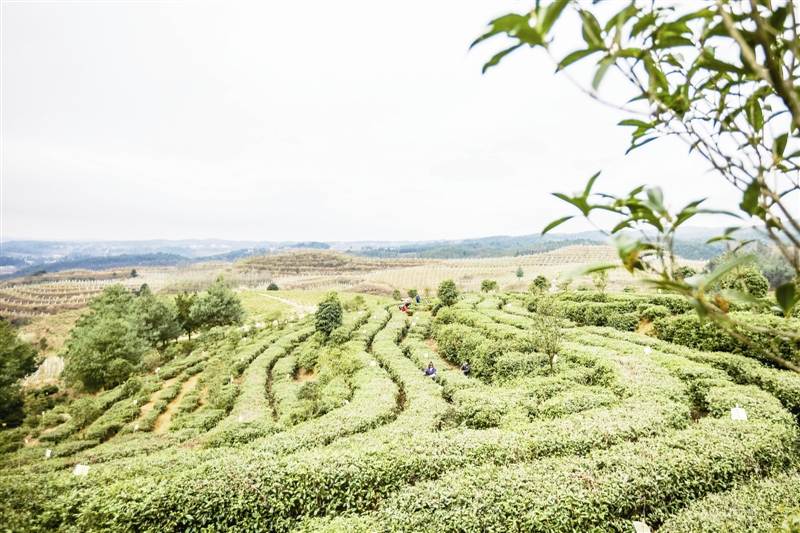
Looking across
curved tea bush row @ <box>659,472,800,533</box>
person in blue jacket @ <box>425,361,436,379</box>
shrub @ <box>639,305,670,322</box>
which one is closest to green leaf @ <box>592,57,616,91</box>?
curved tea bush row @ <box>659,472,800,533</box>

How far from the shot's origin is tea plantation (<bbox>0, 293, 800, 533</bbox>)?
5.38m

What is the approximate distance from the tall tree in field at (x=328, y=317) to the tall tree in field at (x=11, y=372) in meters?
19.0

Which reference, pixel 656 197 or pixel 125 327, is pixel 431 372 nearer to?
pixel 656 197

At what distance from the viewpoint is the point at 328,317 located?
22.3 meters

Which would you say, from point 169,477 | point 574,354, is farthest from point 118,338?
point 574,354

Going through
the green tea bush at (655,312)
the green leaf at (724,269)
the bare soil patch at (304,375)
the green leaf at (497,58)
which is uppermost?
the green leaf at (497,58)

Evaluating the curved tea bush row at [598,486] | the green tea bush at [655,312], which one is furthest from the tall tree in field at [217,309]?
the green tea bush at [655,312]

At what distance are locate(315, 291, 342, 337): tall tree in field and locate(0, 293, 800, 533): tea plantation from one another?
8.23 m

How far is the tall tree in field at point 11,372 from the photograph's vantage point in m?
20.5

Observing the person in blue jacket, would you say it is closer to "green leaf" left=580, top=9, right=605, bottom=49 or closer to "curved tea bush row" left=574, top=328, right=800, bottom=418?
"curved tea bush row" left=574, top=328, right=800, bottom=418

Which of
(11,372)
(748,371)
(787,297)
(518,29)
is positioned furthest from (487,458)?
(11,372)

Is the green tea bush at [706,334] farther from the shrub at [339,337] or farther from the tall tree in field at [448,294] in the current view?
the shrub at [339,337]

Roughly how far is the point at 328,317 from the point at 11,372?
20.9 meters

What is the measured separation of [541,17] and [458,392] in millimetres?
11258
